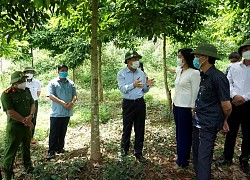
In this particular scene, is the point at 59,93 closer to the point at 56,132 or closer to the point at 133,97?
the point at 56,132

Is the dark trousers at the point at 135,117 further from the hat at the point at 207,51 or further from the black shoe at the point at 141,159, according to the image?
the hat at the point at 207,51

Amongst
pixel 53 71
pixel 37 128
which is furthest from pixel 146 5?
pixel 53 71

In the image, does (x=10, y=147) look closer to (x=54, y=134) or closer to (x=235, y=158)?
(x=54, y=134)

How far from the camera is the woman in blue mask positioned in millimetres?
4038

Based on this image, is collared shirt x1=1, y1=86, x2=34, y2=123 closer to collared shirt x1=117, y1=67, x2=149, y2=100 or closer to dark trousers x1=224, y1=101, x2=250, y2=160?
collared shirt x1=117, y1=67, x2=149, y2=100

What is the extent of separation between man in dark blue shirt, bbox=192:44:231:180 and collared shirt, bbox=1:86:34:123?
288 cm

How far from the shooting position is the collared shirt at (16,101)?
4367 millimetres

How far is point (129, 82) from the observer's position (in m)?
4.82

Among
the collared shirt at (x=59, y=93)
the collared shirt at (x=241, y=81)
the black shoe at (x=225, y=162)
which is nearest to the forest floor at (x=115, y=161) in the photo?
the black shoe at (x=225, y=162)

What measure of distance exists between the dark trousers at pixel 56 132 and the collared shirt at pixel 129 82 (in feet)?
5.66

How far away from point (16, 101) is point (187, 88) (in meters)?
2.77

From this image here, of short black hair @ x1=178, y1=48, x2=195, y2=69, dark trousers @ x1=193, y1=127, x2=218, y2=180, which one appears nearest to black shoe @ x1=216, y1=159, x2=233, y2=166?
dark trousers @ x1=193, y1=127, x2=218, y2=180

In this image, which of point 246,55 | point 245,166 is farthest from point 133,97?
point 245,166

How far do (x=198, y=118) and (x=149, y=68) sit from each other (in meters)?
16.6
